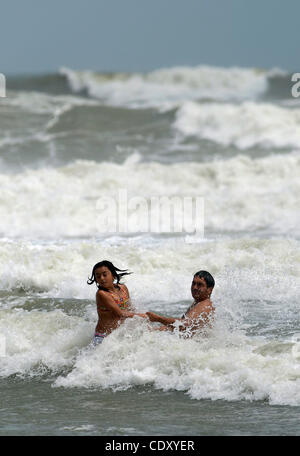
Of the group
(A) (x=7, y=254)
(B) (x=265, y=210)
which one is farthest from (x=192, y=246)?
(B) (x=265, y=210)

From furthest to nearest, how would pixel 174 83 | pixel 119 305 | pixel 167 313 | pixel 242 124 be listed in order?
pixel 174 83 < pixel 242 124 < pixel 167 313 < pixel 119 305

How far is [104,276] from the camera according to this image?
6.82 meters

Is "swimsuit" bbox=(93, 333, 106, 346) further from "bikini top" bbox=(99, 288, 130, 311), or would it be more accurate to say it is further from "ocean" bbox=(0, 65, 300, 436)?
"bikini top" bbox=(99, 288, 130, 311)

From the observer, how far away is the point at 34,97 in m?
33.2

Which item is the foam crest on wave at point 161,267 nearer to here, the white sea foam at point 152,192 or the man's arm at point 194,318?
the man's arm at point 194,318

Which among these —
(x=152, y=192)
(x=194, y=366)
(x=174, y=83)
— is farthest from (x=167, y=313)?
(x=174, y=83)

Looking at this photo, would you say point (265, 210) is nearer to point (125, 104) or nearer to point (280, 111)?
point (280, 111)

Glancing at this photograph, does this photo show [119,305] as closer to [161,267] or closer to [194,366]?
[194,366]

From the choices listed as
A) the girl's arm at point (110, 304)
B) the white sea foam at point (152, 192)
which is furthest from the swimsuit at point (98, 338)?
the white sea foam at point (152, 192)

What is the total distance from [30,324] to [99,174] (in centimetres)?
1306

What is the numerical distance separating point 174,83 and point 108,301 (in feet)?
117

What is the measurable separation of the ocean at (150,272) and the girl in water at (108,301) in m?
0.12

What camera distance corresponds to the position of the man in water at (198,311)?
22.1 feet

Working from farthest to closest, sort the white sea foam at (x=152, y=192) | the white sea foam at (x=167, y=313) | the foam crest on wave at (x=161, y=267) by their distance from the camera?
the white sea foam at (x=152, y=192), the foam crest on wave at (x=161, y=267), the white sea foam at (x=167, y=313)
